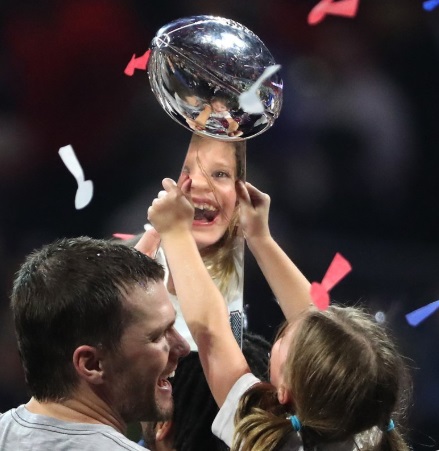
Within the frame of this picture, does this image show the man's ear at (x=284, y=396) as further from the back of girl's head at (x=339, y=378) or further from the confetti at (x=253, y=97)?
the confetti at (x=253, y=97)

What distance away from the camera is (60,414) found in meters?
1.12

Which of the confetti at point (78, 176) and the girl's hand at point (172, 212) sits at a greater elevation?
the girl's hand at point (172, 212)

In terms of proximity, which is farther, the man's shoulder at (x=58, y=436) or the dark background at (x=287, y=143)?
the dark background at (x=287, y=143)

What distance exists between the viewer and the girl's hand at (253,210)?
1.61 m

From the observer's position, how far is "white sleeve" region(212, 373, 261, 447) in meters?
1.42

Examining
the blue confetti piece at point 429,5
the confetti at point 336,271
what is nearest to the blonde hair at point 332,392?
the confetti at point 336,271

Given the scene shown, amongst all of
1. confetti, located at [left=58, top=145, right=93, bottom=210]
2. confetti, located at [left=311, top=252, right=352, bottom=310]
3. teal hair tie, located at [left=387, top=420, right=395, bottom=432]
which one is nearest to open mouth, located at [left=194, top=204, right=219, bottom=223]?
teal hair tie, located at [left=387, top=420, right=395, bottom=432]

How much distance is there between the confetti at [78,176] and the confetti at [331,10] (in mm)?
829

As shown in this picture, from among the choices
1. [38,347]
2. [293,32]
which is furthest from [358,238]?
[38,347]

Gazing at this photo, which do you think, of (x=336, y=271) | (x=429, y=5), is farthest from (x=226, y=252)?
(x=429, y=5)

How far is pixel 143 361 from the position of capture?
3.79 ft

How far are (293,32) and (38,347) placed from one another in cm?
175

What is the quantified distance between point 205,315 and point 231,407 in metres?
0.16

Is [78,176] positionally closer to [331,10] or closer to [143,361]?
[331,10]
